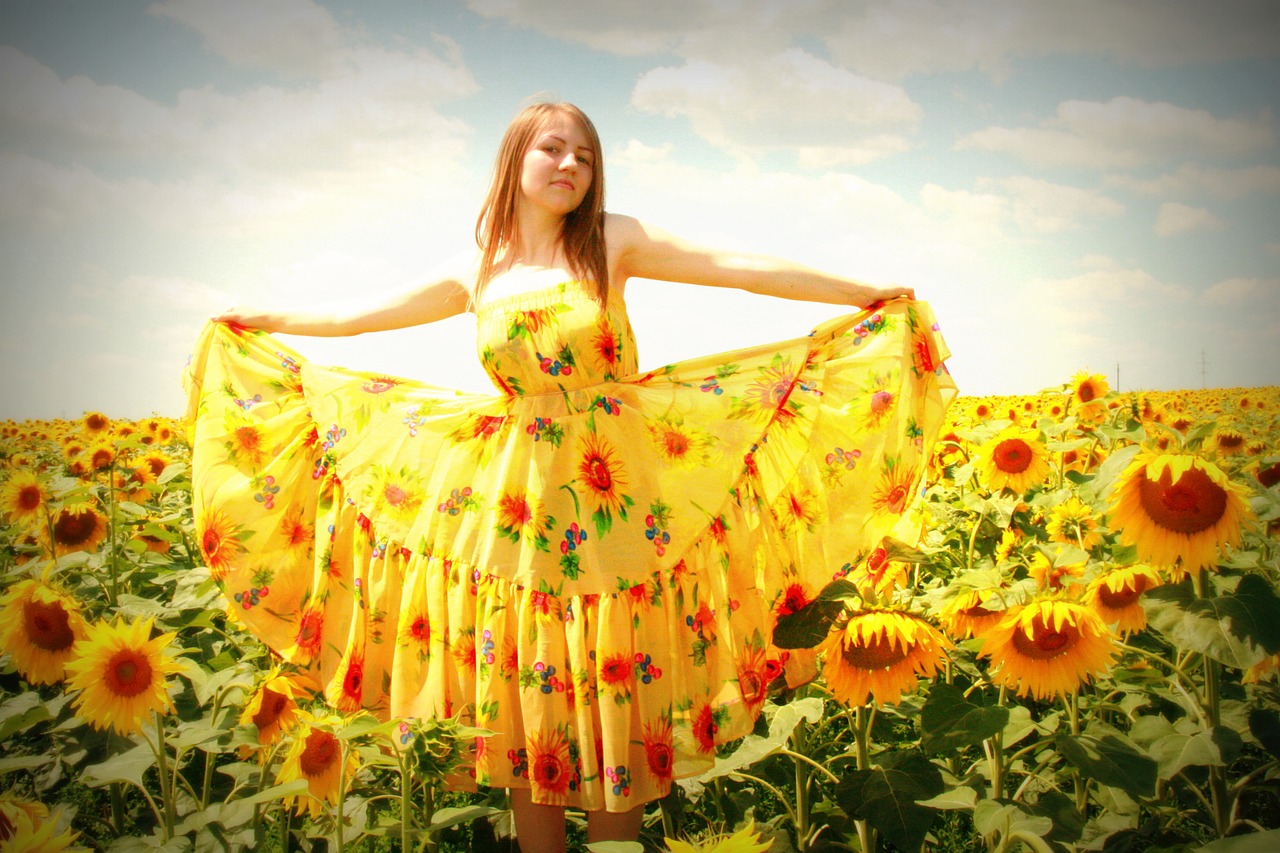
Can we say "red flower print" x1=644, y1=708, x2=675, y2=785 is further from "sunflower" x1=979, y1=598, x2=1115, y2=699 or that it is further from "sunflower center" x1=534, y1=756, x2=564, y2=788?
"sunflower" x1=979, y1=598, x2=1115, y2=699

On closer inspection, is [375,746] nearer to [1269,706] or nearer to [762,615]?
[762,615]

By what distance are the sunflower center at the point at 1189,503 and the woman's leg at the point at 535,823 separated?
4.04ft

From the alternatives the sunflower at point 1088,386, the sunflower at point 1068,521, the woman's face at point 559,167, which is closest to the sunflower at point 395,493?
the woman's face at point 559,167

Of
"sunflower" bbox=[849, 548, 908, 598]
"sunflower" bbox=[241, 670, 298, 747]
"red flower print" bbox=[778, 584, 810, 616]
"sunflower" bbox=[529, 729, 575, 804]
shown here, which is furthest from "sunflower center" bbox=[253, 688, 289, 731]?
"sunflower" bbox=[849, 548, 908, 598]

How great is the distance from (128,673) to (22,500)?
181cm

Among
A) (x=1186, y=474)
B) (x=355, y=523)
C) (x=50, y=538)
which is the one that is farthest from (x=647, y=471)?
(x=50, y=538)

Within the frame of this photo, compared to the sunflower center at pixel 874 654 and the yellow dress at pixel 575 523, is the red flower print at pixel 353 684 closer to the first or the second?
the yellow dress at pixel 575 523

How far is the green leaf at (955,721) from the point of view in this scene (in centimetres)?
122

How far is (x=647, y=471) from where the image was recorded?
167cm

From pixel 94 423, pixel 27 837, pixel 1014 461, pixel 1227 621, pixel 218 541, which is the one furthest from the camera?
pixel 94 423

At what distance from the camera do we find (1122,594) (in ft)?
4.52

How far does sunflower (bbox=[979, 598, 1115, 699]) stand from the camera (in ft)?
4.22

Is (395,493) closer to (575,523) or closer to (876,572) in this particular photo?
(575,523)

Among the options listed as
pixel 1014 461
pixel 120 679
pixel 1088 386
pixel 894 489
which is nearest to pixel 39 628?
pixel 120 679
